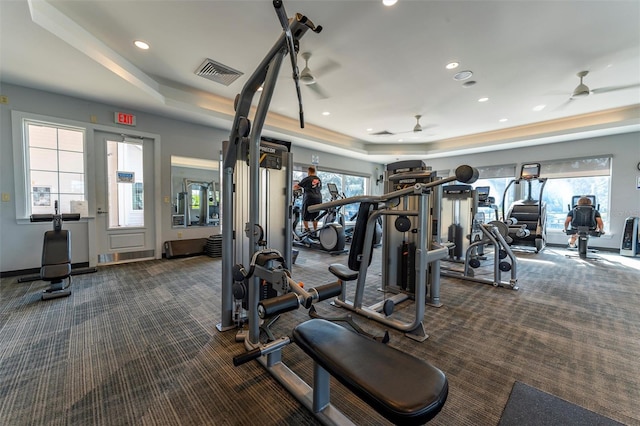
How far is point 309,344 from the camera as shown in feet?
4.03

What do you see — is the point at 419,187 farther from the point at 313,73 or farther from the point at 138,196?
the point at 138,196

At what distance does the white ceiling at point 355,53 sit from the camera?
8.64 ft

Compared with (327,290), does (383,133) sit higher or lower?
higher

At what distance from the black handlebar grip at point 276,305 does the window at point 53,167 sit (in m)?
4.71

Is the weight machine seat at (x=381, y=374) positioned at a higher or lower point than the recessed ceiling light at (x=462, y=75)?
lower

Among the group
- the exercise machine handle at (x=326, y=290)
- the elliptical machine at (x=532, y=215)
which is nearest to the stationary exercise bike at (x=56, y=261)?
the exercise machine handle at (x=326, y=290)

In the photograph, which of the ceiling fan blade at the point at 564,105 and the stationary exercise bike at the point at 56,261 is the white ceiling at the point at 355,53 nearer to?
the ceiling fan blade at the point at 564,105

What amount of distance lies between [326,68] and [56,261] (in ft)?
14.5

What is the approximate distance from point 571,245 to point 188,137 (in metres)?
9.62

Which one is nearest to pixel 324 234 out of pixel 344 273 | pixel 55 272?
pixel 344 273

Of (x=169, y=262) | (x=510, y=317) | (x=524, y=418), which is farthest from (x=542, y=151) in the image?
(x=169, y=262)

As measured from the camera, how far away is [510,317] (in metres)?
2.74

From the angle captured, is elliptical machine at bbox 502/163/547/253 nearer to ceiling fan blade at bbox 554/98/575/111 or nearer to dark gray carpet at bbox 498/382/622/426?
A: ceiling fan blade at bbox 554/98/575/111

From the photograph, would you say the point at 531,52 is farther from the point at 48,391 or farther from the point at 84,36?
the point at 48,391
